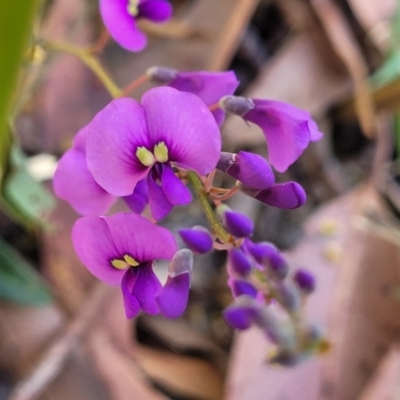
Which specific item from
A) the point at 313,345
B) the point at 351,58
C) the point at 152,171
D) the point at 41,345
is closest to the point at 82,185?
the point at 152,171

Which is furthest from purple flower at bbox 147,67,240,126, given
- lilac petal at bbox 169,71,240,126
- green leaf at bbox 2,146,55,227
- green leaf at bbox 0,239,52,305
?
green leaf at bbox 0,239,52,305

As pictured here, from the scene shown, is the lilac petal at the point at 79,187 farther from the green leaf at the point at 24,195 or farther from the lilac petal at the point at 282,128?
the green leaf at the point at 24,195

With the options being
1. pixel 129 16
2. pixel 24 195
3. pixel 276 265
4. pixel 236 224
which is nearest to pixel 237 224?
pixel 236 224

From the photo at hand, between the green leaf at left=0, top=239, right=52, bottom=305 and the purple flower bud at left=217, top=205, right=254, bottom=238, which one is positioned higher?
the purple flower bud at left=217, top=205, right=254, bottom=238

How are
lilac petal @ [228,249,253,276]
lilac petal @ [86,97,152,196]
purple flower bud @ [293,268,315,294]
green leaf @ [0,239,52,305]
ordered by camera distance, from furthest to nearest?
green leaf @ [0,239,52,305], purple flower bud @ [293,268,315,294], lilac petal @ [228,249,253,276], lilac petal @ [86,97,152,196]

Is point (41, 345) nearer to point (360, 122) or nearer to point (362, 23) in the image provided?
point (360, 122)

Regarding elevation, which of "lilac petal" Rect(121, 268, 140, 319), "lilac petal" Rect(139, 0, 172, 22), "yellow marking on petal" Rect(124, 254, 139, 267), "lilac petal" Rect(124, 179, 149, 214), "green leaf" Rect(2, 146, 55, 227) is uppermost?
"lilac petal" Rect(139, 0, 172, 22)

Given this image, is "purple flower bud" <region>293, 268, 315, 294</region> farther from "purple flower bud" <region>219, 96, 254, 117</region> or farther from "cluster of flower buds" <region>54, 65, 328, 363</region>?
"purple flower bud" <region>219, 96, 254, 117</region>

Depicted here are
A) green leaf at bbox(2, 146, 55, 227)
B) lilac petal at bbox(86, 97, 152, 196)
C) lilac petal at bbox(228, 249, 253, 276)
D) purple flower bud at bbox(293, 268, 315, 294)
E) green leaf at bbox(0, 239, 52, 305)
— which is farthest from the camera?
green leaf at bbox(0, 239, 52, 305)
